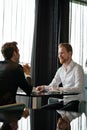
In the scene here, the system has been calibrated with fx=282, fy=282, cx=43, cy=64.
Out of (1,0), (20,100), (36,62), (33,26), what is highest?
(1,0)

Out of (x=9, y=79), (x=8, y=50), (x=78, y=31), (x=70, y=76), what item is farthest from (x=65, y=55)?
(x=78, y=31)

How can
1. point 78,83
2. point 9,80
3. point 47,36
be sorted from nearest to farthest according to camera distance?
point 9,80 < point 78,83 < point 47,36

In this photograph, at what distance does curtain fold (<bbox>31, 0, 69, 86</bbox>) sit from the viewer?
199 inches

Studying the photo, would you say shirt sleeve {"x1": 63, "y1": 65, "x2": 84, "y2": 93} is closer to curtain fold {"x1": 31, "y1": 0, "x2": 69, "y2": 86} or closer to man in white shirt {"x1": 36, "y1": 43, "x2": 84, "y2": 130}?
man in white shirt {"x1": 36, "y1": 43, "x2": 84, "y2": 130}

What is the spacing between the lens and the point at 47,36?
5.31 meters

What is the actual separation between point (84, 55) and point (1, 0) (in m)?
2.24

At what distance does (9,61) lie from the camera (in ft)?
9.15

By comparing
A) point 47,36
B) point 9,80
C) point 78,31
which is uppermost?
point 78,31

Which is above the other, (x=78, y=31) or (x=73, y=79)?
(x=78, y=31)

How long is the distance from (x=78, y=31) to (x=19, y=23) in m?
1.58

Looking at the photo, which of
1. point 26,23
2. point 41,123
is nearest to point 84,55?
point 26,23

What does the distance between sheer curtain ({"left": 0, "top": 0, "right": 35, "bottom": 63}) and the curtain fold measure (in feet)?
0.43

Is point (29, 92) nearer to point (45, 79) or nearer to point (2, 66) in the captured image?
point (2, 66)

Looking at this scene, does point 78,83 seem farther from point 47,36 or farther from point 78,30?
point 78,30
